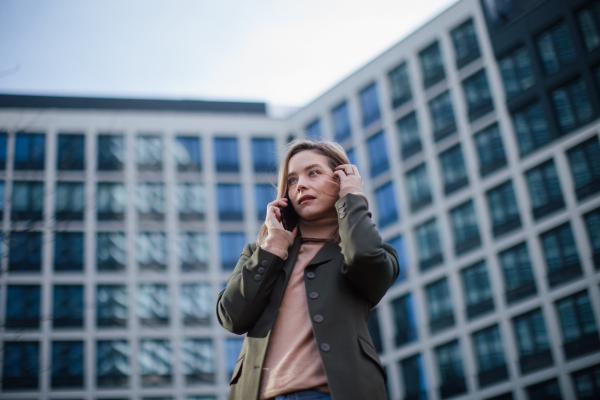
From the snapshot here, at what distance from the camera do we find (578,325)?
3419cm

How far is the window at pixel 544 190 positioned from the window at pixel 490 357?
22.1 feet

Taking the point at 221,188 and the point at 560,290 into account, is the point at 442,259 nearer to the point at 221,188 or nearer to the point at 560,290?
the point at 560,290

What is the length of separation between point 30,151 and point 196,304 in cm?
1484

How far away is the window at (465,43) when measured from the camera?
4144 cm

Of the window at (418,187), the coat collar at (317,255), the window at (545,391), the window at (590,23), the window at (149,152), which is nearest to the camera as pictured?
the coat collar at (317,255)

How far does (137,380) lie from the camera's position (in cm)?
4341

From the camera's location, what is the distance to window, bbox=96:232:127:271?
46031mm

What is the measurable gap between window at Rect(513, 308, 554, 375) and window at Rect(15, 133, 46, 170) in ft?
101

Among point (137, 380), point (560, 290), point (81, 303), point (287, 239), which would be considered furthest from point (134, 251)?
point (287, 239)

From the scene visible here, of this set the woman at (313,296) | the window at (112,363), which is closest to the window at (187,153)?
the window at (112,363)

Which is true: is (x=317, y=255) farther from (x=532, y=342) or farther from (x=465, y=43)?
(x=465, y=43)

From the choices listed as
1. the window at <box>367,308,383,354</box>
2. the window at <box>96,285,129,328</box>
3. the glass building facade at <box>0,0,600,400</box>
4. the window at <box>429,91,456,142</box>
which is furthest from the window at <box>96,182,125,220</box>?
the window at <box>429,91,456,142</box>

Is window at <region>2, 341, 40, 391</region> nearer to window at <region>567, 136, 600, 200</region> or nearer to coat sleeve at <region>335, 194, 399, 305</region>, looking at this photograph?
window at <region>567, 136, 600, 200</region>

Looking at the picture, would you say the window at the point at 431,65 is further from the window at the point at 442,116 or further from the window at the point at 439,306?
the window at the point at 439,306
